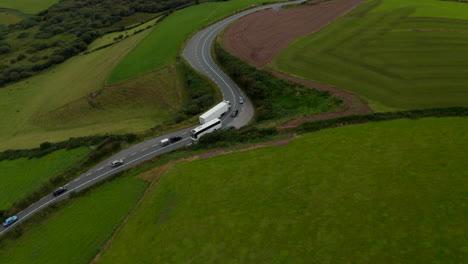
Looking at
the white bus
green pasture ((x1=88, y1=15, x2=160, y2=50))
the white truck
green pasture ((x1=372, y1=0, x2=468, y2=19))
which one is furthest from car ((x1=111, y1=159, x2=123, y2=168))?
green pasture ((x1=372, y1=0, x2=468, y2=19))

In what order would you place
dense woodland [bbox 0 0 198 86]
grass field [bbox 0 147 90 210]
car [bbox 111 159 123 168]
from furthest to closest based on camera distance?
1. dense woodland [bbox 0 0 198 86]
2. car [bbox 111 159 123 168]
3. grass field [bbox 0 147 90 210]

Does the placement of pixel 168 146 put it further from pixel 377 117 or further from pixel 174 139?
pixel 377 117

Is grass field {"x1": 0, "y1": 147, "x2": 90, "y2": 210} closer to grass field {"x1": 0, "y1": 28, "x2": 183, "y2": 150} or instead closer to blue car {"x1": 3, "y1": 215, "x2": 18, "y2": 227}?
blue car {"x1": 3, "y1": 215, "x2": 18, "y2": 227}

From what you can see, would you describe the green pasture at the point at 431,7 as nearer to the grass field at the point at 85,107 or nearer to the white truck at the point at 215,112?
the white truck at the point at 215,112

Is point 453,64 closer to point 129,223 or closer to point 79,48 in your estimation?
point 129,223

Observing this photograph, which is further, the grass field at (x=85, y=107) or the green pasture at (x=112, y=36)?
the green pasture at (x=112, y=36)

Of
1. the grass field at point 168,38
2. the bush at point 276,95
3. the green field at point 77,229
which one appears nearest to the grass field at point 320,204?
the green field at point 77,229

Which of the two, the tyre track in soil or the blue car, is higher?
the tyre track in soil
